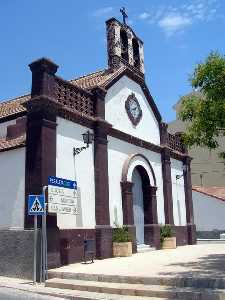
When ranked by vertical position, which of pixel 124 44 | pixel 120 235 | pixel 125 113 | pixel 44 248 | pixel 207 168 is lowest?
pixel 44 248

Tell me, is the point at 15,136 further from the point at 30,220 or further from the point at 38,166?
the point at 30,220

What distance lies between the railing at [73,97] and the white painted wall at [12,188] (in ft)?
7.97

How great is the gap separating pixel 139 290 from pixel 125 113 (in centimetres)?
1080

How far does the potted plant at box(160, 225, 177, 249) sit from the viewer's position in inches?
797

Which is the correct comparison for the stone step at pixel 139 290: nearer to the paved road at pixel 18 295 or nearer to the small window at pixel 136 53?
the paved road at pixel 18 295

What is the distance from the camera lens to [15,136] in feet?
51.7

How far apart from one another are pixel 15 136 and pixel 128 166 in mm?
5186

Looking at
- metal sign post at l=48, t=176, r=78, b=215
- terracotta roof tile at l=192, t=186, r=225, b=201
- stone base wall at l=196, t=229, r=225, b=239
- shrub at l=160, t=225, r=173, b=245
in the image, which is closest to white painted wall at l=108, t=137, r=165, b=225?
shrub at l=160, t=225, r=173, b=245

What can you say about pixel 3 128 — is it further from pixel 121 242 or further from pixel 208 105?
pixel 208 105

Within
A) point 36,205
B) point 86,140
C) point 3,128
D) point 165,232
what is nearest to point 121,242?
point 86,140

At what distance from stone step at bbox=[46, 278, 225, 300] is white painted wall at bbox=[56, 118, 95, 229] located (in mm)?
3067

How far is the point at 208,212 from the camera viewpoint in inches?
1135

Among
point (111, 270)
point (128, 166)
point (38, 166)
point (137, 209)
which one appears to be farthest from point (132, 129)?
point (111, 270)

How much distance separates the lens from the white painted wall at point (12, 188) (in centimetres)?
1407
